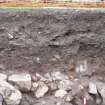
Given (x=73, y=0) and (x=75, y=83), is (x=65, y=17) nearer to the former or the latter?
(x=73, y=0)

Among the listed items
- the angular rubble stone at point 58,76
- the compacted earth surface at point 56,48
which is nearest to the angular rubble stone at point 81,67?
the compacted earth surface at point 56,48

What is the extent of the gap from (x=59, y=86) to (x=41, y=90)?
397 mm

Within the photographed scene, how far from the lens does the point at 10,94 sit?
788 centimetres

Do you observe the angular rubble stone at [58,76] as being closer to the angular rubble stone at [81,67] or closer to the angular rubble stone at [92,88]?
the angular rubble stone at [81,67]

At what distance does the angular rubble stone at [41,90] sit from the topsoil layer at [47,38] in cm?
35

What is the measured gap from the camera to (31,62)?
866cm

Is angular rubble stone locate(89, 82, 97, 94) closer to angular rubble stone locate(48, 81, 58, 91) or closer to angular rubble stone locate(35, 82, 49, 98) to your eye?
angular rubble stone locate(48, 81, 58, 91)

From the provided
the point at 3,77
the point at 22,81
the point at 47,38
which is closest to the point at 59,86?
the point at 22,81

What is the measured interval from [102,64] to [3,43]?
220 centimetres

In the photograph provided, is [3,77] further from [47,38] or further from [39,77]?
[47,38]

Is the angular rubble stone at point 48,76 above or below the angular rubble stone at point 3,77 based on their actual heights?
below

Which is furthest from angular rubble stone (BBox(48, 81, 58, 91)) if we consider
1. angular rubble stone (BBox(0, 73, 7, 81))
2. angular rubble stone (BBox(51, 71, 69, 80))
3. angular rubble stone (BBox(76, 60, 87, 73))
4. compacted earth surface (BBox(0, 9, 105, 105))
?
angular rubble stone (BBox(0, 73, 7, 81))

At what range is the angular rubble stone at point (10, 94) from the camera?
7805mm

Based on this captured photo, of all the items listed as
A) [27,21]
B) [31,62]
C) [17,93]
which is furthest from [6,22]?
[17,93]
